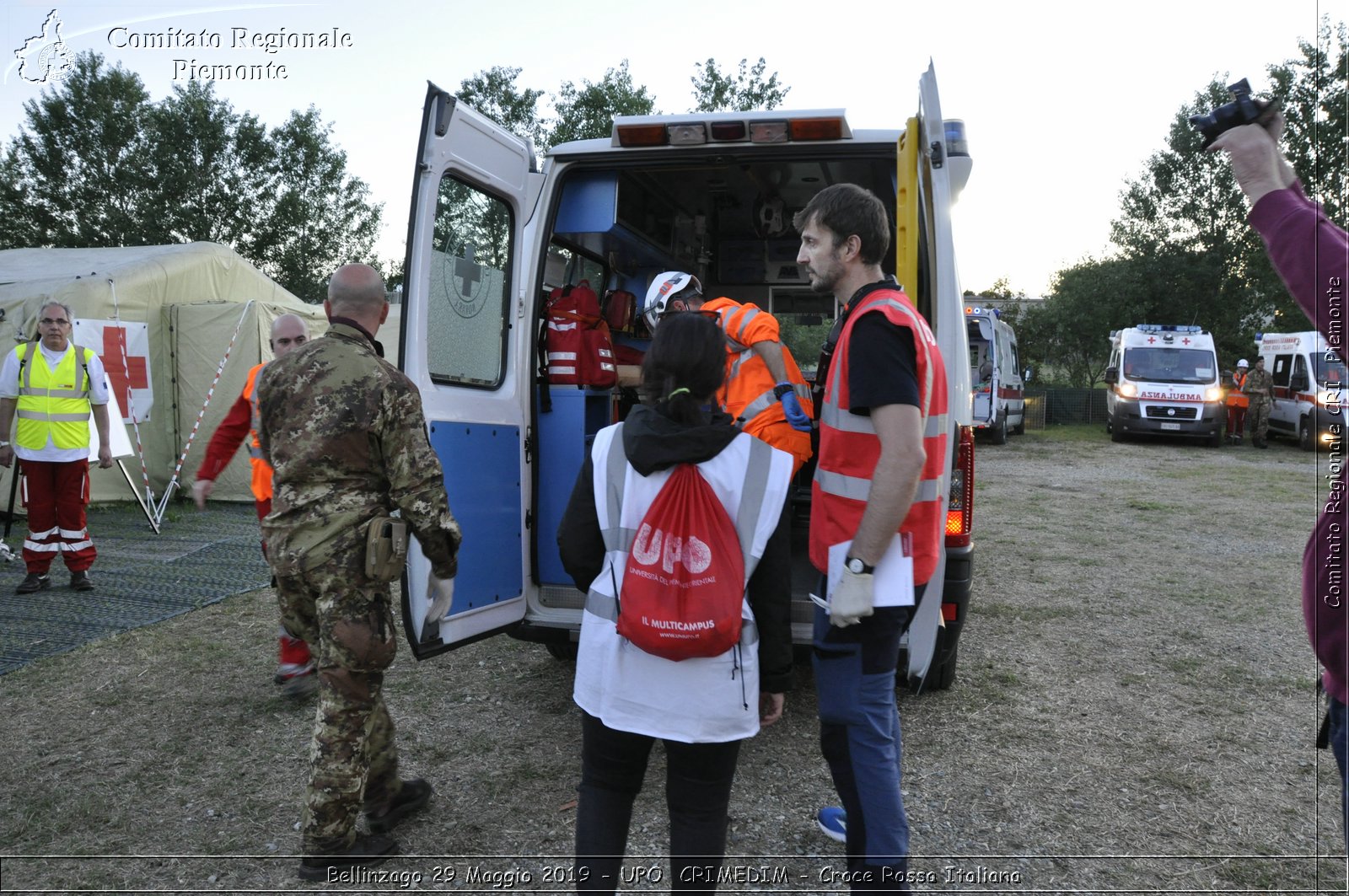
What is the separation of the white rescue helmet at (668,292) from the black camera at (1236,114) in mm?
2841

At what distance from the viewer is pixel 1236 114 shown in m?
1.56

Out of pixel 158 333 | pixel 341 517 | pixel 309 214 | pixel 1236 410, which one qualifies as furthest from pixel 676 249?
pixel 309 214

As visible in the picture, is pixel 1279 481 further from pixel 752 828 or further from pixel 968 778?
pixel 752 828

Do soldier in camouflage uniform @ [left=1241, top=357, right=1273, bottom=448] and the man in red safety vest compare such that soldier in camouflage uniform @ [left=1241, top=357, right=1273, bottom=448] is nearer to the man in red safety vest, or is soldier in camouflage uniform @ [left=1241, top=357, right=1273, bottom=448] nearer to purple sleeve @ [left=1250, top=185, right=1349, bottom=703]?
the man in red safety vest

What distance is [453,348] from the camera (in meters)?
3.58

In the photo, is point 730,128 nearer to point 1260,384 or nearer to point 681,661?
point 681,661

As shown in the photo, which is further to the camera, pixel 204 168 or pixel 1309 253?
pixel 204 168

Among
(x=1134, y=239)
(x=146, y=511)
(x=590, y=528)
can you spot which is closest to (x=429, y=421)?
(x=590, y=528)

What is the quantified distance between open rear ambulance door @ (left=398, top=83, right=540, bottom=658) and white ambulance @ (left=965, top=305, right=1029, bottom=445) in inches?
470

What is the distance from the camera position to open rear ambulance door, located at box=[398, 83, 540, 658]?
10.3 feet

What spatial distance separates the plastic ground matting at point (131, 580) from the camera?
5359 mm

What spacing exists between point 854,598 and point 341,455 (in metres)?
1.63

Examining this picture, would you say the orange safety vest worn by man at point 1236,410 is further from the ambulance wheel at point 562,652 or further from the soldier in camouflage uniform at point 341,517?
the soldier in camouflage uniform at point 341,517

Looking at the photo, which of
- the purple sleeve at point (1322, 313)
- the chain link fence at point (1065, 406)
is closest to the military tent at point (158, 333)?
the purple sleeve at point (1322, 313)
